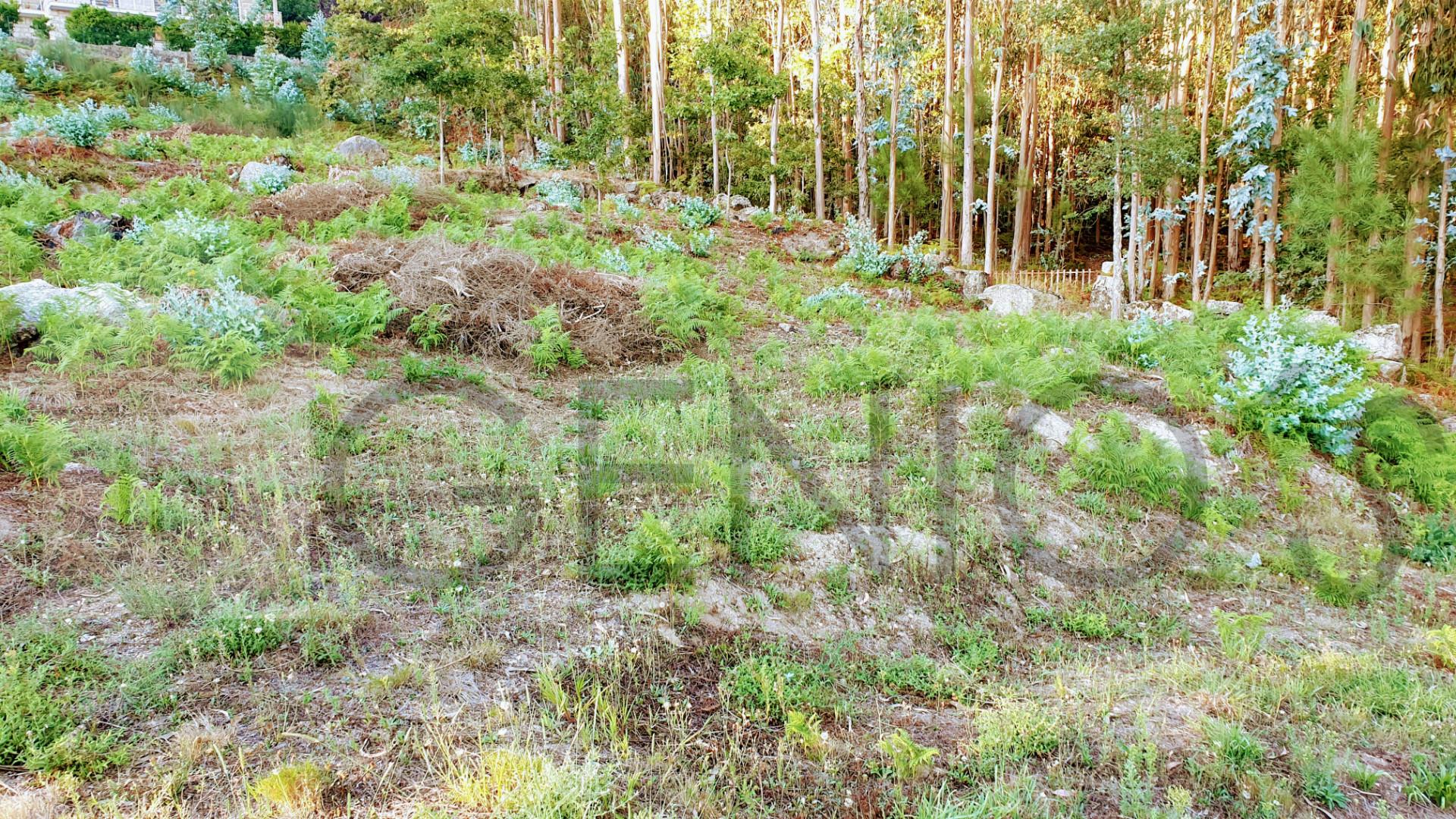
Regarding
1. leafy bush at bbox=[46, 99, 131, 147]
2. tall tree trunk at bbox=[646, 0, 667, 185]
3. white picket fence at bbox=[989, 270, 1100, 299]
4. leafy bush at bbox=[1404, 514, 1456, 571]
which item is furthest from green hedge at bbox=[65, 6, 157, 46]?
leafy bush at bbox=[1404, 514, 1456, 571]

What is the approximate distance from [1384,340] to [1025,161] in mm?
11528

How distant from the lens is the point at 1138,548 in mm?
5621

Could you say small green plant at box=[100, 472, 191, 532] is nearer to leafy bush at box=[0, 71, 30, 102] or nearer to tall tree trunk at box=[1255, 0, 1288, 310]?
tall tree trunk at box=[1255, 0, 1288, 310]

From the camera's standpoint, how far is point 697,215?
51.0ft

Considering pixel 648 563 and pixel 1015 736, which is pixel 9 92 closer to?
pixel 648 563

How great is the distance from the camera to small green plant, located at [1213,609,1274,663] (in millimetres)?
4215

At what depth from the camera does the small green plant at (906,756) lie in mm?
3080

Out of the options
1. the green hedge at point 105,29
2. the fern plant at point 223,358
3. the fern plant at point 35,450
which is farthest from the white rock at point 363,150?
the green hedge at point 105,29

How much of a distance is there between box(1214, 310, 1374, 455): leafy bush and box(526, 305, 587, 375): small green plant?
6.05 meters

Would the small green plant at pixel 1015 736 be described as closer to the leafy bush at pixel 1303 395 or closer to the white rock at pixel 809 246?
the leafy bush at pixel 1303 395

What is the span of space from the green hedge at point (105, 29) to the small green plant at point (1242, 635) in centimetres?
3454

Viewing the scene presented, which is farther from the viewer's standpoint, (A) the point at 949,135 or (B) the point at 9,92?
(A) the point at 949,135

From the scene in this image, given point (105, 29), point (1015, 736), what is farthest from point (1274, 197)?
point (105, 29)

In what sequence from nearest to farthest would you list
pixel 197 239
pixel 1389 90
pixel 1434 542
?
pixel 1434 542, pixel 197 239, pixel 1389 90
